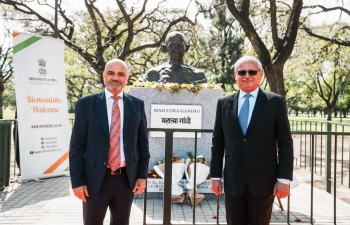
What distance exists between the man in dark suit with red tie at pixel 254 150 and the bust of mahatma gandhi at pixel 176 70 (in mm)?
4079

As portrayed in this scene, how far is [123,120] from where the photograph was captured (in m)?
2.86

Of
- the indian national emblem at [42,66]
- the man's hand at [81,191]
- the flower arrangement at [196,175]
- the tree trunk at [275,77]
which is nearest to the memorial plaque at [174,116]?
the flower arrangement at [196,175]

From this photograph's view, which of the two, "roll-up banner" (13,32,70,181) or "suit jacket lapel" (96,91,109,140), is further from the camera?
"roll-up banner" (13,32,70,181)

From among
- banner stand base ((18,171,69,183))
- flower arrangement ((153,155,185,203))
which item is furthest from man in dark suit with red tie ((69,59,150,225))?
banner stand base ((18,171,69,183))

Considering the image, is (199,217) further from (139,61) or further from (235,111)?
(139,61)

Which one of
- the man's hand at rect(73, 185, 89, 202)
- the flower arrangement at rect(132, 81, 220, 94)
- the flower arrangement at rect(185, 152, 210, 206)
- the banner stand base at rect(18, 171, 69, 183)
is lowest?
the banner stand base at rect(18, 171, 69, 183)

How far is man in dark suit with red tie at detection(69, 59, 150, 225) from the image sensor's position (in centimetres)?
274

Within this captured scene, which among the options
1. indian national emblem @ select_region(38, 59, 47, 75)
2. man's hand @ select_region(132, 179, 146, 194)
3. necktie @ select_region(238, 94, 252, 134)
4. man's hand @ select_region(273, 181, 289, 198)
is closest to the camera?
man's hand @ select_region(273, 181, 289, 198)

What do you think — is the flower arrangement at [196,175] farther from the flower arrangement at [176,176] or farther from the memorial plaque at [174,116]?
the memorial plaque at [174,116]

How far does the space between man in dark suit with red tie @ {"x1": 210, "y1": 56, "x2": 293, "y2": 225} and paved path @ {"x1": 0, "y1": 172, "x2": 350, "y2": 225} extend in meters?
2.31

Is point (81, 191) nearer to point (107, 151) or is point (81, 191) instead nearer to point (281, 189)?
point (107, 151)

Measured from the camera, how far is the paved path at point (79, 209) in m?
5.05

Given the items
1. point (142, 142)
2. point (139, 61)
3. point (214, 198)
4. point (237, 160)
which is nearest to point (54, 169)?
point (214, 198)

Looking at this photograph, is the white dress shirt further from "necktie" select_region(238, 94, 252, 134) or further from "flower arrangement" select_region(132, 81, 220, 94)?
"flower arrangement" select_region(132, 81, 220, 94)
